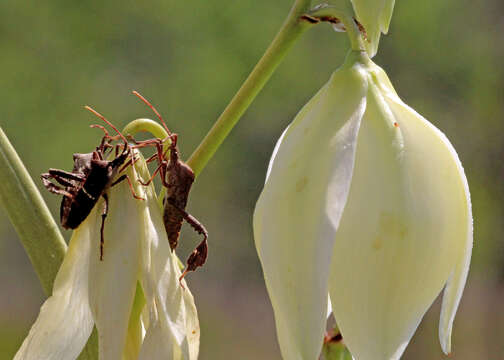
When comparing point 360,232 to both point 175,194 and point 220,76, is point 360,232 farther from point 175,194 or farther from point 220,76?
point 220,76

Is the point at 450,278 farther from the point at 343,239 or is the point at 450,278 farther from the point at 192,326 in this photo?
the point at 192,326

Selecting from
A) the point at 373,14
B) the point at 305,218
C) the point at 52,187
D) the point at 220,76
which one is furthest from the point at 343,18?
the point at 220,76

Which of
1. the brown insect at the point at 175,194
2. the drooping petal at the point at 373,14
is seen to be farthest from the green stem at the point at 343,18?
the brown insect at the point at 175,194

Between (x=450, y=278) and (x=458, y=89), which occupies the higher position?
(x=450, y=278)

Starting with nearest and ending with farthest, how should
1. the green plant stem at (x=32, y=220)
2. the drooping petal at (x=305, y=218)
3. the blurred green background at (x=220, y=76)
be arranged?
1. the drooping petal at (x=305, y=218)
2. the green plant stem at (x=32, y=220)
3. the blurred green background at (x=220, y=76)

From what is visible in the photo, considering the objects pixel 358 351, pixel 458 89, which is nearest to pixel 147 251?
pixel 358 351

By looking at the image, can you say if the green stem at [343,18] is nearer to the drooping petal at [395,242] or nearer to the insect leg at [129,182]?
the drooping petal at [395,242]
